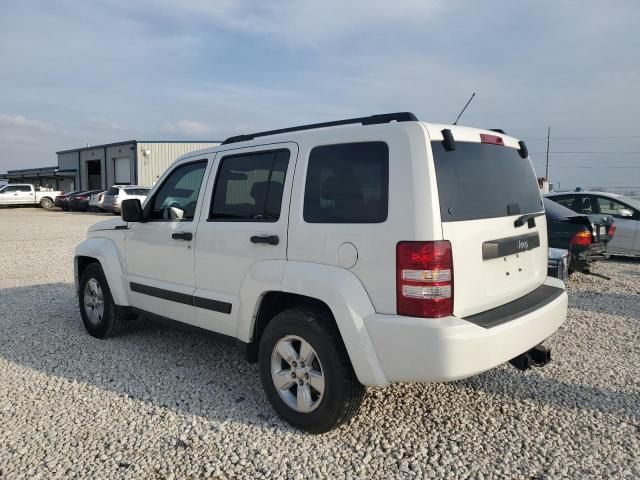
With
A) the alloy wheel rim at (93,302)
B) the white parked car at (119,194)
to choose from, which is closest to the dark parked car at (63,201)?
the white parked car at (119,194)

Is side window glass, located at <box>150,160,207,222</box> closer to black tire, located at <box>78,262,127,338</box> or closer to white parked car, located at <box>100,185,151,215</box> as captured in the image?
black tire, located at <box>78,262,127,338</box>

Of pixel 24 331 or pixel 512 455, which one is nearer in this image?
pixel 512 455

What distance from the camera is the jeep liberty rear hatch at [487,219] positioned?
9.32ft

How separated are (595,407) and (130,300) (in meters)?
3.99

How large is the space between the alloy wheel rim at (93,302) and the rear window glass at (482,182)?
381cm

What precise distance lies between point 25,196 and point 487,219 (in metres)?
39.1

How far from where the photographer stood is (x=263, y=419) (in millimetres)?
3449

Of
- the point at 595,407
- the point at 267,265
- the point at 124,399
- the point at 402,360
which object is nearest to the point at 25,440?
the point at 124,399

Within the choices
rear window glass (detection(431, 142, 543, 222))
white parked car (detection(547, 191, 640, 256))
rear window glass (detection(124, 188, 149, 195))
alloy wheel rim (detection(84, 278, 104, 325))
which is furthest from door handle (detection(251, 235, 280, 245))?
rear window glass (detection(124, 188, 149, 195))

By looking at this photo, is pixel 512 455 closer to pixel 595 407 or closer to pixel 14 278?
pixel 595 407

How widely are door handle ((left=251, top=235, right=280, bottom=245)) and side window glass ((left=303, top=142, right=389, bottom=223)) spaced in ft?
0.89

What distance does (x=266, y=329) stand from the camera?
340 centimetres

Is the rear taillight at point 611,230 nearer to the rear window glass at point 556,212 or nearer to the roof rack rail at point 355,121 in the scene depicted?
the rear window glass at point 556,212

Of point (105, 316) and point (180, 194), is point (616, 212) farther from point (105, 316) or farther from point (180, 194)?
point (105, 316)
